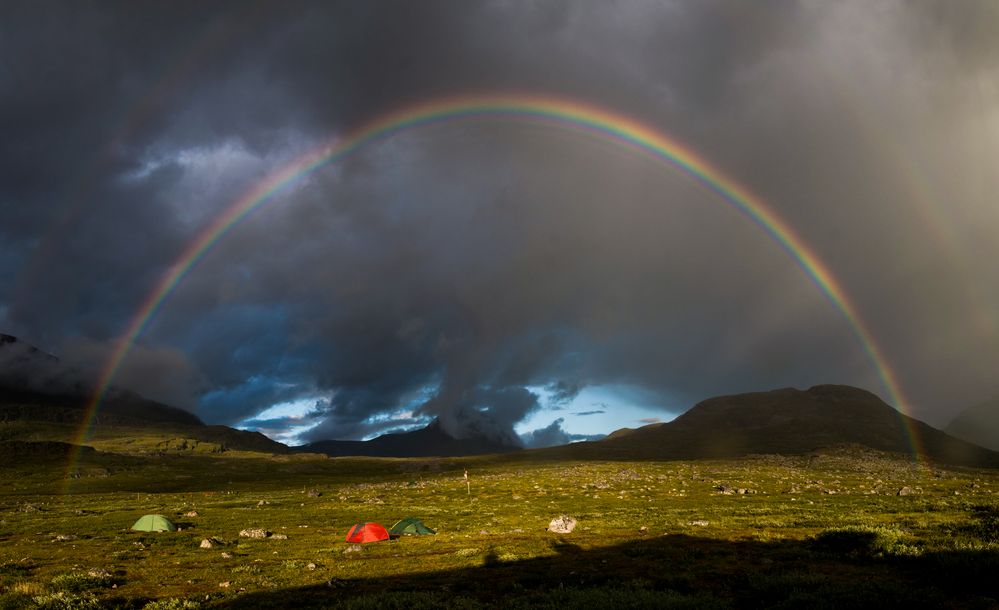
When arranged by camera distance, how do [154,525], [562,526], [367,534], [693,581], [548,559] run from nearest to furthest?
[693,581]
[548,559]
[367,534]
[562,526]
[154,525]

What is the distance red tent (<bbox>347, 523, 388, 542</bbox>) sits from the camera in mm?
41438

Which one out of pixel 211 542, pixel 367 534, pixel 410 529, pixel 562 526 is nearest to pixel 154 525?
pixel 211 542

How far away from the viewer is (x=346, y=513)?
67.6m

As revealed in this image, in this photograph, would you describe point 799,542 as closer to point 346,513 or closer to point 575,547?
point 575,547

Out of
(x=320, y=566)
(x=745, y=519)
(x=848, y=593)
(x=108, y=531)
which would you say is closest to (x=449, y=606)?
(x=848, y=593)

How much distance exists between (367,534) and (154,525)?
2610cm

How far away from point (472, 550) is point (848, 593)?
22423mm

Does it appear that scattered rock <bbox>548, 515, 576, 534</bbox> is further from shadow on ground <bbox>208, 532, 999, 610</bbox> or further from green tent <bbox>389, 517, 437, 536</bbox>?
green tent <bbox>389, 517, 437, 536</bbox>

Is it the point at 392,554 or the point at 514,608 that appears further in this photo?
the point at 392,554

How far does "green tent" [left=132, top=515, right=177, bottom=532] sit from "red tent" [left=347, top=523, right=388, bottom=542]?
22665 mm

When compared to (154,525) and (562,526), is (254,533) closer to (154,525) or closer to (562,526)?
(154,525)

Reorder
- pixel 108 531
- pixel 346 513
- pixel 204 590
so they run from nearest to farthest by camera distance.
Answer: pixel 204 590, pixel 108 531, pixel 346 513

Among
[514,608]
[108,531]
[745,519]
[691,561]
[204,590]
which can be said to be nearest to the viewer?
[514,608]

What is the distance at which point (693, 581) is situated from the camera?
22.6m
